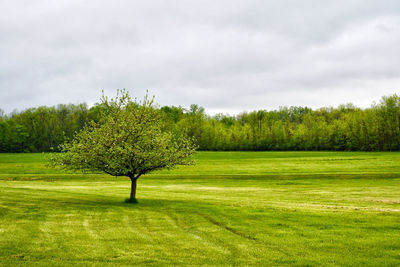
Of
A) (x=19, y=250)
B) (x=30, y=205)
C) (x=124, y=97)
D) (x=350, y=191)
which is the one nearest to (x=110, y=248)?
(x=19, y=250)

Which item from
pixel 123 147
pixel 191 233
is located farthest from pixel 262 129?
pixel 191 233

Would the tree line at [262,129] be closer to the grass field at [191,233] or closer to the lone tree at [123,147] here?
the lone tree at [123,147]

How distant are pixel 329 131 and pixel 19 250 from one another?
113451 mm

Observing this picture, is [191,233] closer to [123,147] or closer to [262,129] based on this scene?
[123,147]

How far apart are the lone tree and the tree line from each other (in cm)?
7669

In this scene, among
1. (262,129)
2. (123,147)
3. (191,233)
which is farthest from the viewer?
(262,129)

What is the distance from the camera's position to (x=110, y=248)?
11.7 meters

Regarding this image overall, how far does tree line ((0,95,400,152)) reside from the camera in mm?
102688

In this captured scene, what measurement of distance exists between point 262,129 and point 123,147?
112272 mm

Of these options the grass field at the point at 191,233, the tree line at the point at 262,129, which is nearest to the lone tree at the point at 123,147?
the grass field at the point at 191,233

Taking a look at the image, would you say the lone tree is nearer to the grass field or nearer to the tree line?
the grass field

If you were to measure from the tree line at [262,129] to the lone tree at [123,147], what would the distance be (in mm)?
76695

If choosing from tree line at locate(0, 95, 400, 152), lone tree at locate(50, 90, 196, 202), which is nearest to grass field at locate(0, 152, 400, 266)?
lone tree at locate(50, 90, 196, 202)

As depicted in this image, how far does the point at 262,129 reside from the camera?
132 meters
